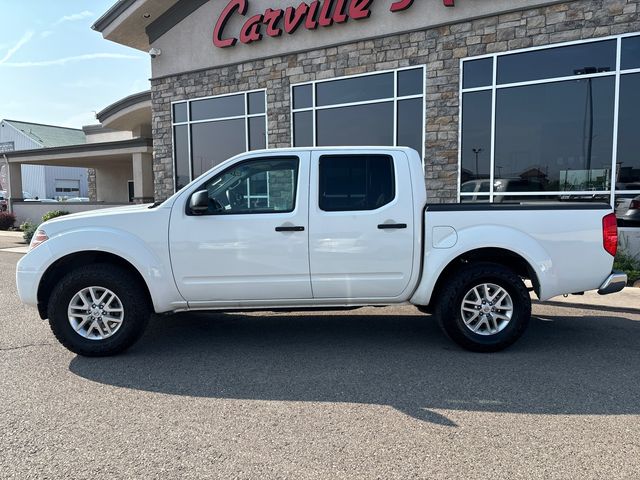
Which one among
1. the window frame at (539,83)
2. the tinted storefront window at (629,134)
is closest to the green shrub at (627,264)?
the window frame at (539,83)

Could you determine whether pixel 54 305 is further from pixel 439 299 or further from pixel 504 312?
pixel 504 312

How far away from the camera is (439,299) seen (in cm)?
473

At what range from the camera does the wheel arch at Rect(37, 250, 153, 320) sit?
462 centimetres

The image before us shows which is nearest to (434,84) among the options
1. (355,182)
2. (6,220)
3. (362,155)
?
(362,155)

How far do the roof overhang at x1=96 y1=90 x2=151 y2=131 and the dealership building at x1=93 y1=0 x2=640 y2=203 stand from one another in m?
5.22

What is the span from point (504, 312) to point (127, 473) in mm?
3621

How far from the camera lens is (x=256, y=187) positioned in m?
4.76

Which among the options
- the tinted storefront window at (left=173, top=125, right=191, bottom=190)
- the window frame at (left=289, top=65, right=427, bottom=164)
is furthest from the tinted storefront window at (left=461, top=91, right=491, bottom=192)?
the tinted storefront window at (left=173, top=125, right=191, bottom=190)

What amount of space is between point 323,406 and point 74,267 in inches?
115

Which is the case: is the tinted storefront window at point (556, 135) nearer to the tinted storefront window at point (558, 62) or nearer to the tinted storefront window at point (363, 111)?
the tinted storefront window at point (558, 62)

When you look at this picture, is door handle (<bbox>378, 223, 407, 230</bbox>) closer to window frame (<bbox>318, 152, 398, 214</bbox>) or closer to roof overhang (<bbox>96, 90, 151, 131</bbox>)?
window frame (<bbox>318, 152, 398, 214</bbox>)

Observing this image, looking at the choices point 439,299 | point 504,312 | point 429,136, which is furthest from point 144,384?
point 429,136

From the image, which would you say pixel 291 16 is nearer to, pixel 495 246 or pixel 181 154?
pixel 181 154

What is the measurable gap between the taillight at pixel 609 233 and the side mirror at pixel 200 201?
12.6 ft
